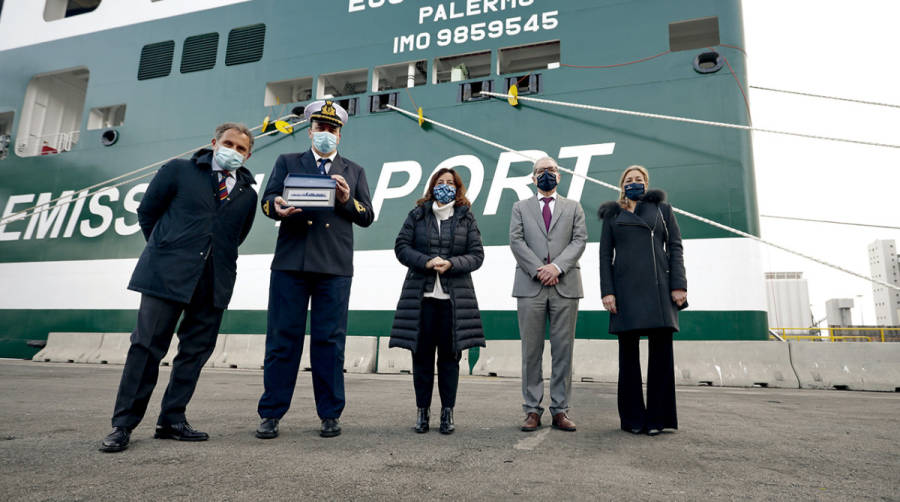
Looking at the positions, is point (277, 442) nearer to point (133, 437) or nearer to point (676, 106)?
point (133, 437)

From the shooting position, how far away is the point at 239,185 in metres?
2.89

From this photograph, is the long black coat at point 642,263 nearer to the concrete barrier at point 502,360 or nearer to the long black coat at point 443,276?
the long black coat at point 443,276

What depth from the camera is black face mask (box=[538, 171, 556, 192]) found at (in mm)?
3445

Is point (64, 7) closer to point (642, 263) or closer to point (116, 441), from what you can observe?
point (116, 441)

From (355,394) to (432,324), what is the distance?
6.70 feet

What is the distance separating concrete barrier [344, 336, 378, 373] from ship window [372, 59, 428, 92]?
416cm

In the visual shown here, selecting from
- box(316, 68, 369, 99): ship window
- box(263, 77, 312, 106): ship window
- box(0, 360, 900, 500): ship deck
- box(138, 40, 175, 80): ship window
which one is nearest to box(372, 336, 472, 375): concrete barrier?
box(0, 360, 900, 500): ship deck

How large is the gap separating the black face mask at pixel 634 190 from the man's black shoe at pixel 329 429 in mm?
2248

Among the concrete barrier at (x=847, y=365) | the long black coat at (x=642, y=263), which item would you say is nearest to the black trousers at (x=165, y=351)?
the long black coat at (x=642, y=263)

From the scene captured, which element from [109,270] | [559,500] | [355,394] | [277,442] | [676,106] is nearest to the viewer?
[559,500]

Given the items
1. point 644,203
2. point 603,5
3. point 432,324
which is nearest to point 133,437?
point 432,324

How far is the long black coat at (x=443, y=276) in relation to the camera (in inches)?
119

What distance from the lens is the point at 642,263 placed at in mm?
3191

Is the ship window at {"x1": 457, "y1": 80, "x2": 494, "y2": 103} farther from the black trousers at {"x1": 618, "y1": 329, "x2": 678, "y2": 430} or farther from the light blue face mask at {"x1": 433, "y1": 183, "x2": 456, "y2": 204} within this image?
the black trousers at {"x1": 618, "y1": 329, "x2": 678, "y2": 430}
